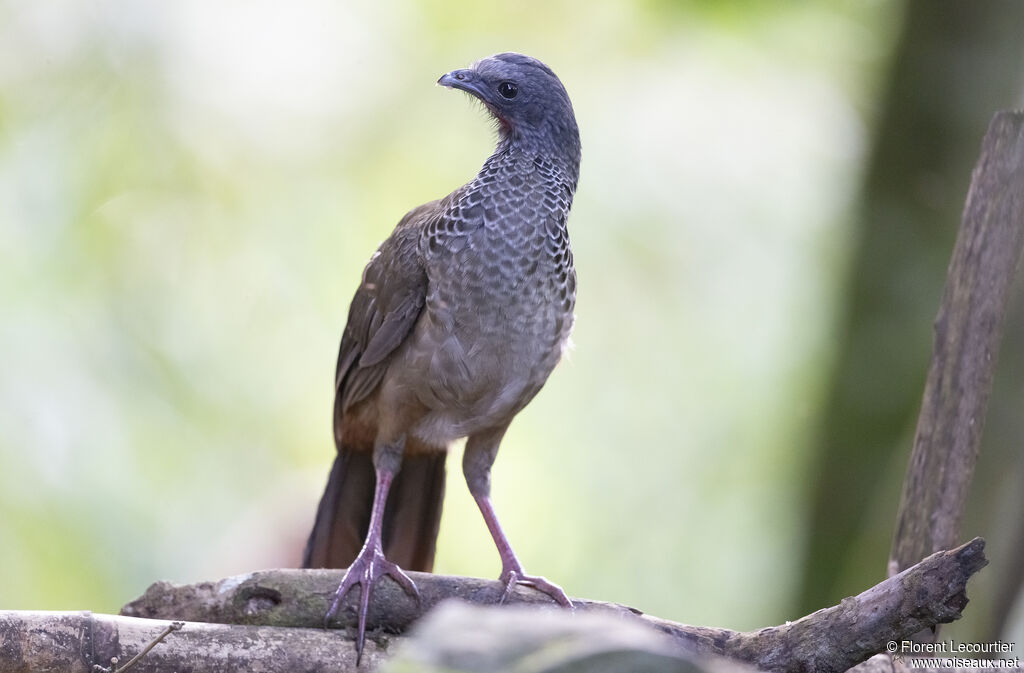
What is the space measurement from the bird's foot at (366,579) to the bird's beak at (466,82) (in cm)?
152

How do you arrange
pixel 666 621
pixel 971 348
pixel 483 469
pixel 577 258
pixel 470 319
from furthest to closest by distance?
1. pixel 577 258
2. pixel 483 469
3. pixel 971 348
4. pixel 470 319
5. pixel 666 621

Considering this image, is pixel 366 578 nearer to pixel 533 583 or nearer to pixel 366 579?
pixel 366 579

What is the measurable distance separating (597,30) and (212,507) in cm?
361

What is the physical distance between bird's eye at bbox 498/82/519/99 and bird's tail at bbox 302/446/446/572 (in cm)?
134

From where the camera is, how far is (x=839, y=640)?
8.51ft

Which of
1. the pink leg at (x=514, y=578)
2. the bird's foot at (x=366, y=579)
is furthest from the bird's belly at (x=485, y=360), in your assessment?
the bird's foot at (x=366, y=579)

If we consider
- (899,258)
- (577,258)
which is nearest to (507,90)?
(899,258)

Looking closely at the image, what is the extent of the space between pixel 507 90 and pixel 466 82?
14cm

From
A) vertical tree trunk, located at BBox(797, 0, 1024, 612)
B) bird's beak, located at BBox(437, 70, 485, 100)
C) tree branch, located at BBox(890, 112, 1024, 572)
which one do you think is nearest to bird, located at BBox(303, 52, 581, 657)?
bird's beak, located at BBox(437, 70, 485, 100)

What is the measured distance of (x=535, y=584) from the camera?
3.20 m

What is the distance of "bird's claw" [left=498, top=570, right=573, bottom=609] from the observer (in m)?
3.09

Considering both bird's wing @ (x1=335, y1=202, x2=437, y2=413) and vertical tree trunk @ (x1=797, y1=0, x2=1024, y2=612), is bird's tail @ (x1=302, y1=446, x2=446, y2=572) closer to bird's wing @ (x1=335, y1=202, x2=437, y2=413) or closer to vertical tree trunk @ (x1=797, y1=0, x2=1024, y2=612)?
bird's wing @ (x1=335, y1=202, x2=437, y2=413)

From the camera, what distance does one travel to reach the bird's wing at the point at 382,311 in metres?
3.31

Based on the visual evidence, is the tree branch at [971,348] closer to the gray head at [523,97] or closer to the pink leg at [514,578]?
the pink leg at [514,578]
